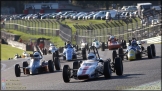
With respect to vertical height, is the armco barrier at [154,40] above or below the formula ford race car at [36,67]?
above

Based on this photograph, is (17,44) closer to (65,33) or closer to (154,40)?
(65,33)

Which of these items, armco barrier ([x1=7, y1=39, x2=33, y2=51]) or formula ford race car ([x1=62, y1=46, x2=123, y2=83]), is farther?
armco barrier ([x1=7, y1=39, x2=33, y2=51])

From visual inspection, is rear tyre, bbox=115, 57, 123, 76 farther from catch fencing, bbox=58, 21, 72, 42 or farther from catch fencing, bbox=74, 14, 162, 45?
catch fencing, bbox=58, 21, 72, 42

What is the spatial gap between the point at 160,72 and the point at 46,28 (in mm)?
51702

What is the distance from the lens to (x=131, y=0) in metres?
111

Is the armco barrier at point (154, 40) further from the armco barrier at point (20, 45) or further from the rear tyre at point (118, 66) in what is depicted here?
the rear tyre at point (118, 66)

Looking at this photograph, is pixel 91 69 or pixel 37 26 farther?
pixel 37 26

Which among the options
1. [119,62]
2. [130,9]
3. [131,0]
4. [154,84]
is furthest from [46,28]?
[154,84]

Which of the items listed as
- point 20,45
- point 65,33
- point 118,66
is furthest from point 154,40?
point 20,45

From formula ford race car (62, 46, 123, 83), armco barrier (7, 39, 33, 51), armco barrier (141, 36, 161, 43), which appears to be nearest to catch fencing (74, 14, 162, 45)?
armco barrier (141, 36, 161, 43)

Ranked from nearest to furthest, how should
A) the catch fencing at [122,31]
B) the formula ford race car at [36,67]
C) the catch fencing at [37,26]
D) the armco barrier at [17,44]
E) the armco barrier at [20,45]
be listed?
the formula ford race car at [36,67]
the catch fencing at [122,31]
the armco barrier at [20,45]
the armco barrier at [17,44]
the catch fencing at [37,26]

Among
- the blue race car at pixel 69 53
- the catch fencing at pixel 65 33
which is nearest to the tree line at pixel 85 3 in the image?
the catch fencing at pixel 65 33

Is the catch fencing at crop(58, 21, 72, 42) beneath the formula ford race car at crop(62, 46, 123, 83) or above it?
above

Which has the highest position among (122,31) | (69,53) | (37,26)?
(37,26)
